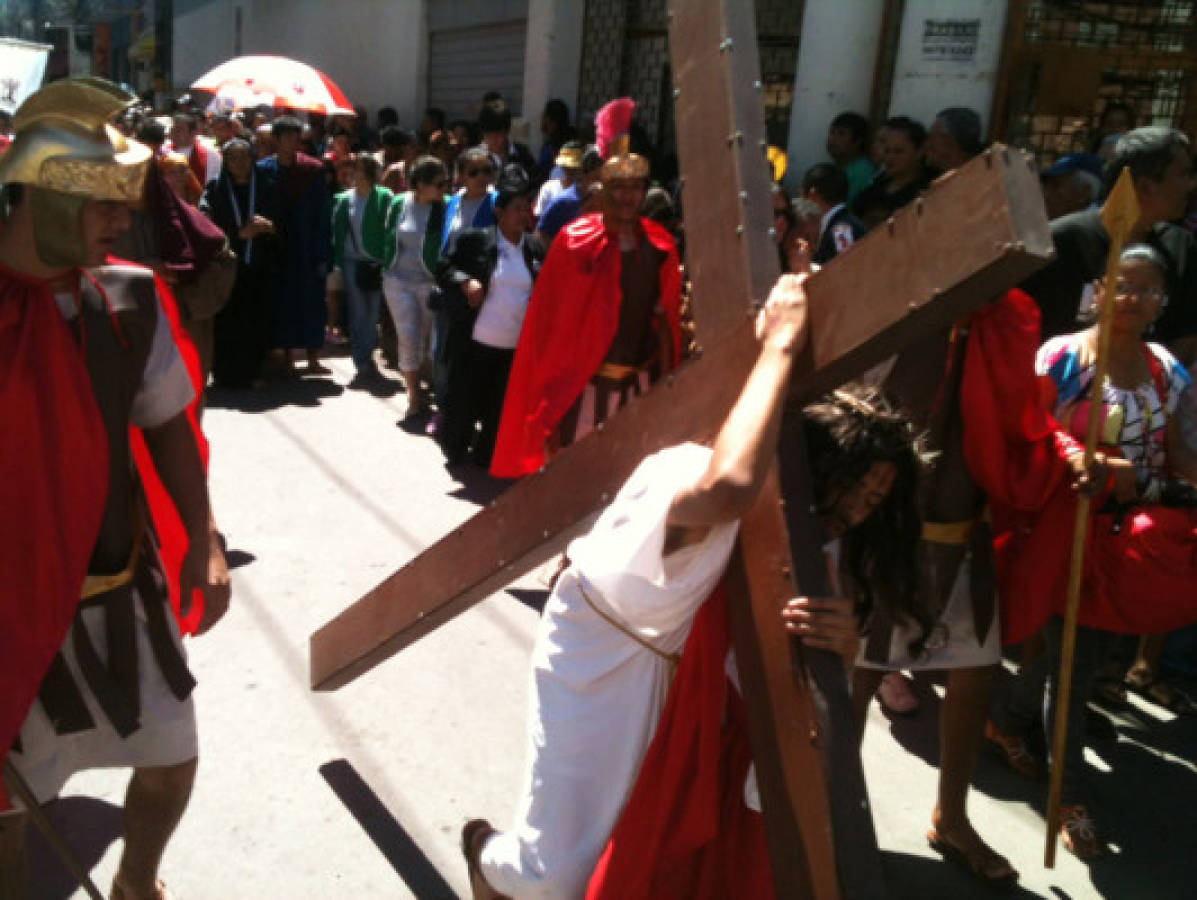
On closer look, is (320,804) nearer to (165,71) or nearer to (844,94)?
(844,94)

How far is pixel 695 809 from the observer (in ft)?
5.86

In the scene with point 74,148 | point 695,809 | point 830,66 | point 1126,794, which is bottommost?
point 1126,794

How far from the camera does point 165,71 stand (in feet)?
93.9

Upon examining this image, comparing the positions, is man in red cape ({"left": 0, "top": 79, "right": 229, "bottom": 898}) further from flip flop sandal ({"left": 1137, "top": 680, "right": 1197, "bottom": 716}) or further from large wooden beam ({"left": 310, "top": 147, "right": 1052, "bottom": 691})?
flip flop sandal ({"left": 1137, "top": 680, "right": 1197, "bottom": 716})

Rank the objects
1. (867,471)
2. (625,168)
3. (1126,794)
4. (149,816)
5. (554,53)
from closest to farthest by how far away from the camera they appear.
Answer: (867,471), (149,816), (1126,794), (625,168), (554,53)

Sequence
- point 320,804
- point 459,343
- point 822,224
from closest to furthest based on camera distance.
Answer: point 320,804 → point 822,224 → point 459,343

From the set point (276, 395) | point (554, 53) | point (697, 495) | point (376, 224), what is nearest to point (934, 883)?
point (697, 495)

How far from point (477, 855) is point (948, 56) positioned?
6.78m

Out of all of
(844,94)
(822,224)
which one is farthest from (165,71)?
(822,224)

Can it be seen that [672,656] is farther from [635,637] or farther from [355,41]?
[355,41]

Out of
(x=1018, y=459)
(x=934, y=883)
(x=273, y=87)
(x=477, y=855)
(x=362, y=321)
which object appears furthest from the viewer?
(x=273, y=87)

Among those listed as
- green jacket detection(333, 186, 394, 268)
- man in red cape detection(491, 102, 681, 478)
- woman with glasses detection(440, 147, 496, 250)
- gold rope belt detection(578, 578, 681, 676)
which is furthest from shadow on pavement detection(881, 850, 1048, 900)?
green jacket detection(333, 186, 394, 268)

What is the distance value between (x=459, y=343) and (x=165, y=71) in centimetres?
2624

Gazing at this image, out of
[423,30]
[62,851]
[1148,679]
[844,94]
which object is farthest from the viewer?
[423,30]
